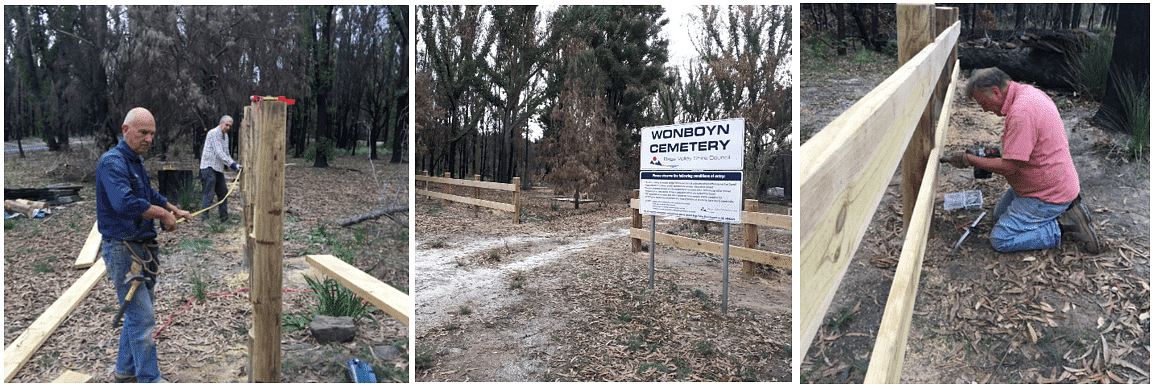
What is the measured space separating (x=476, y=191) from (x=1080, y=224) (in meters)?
7.29

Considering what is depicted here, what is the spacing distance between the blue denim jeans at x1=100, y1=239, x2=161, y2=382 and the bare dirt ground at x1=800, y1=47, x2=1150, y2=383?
9.79 ft

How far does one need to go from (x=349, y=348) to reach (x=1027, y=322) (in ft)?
11.4

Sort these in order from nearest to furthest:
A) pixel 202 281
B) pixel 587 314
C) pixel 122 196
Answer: pixel 122 196 < pixel 587 314 < pixel 202 281

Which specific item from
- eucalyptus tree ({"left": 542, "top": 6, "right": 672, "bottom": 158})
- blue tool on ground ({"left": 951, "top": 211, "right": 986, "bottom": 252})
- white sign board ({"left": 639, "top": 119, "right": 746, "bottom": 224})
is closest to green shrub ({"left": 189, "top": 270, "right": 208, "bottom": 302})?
white sign board ({"left": 639, "top": 119, "right": 746, "bottom": 224})

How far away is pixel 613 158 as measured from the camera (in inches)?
367

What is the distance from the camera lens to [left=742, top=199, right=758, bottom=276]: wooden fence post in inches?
193

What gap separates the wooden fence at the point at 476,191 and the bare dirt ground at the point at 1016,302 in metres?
5.31

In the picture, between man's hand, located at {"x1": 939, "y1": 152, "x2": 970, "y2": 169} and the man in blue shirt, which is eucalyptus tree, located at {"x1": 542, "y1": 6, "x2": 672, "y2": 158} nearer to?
man's hand, located at {"x1": 939, "y1": 152, "x2": 970, "y2": 169}

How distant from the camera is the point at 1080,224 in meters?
2.77

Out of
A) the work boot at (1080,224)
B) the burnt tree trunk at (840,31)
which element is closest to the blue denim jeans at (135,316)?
the work boot at (1080,224)

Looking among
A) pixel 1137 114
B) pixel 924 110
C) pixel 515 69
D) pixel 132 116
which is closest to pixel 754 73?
pixel 515 69

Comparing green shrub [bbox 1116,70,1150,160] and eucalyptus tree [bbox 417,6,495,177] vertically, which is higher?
eucalyptus tree [bbox 417,6,495,177]

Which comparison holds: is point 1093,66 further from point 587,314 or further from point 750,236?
point 587,314

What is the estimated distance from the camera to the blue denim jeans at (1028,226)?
2760 mm
